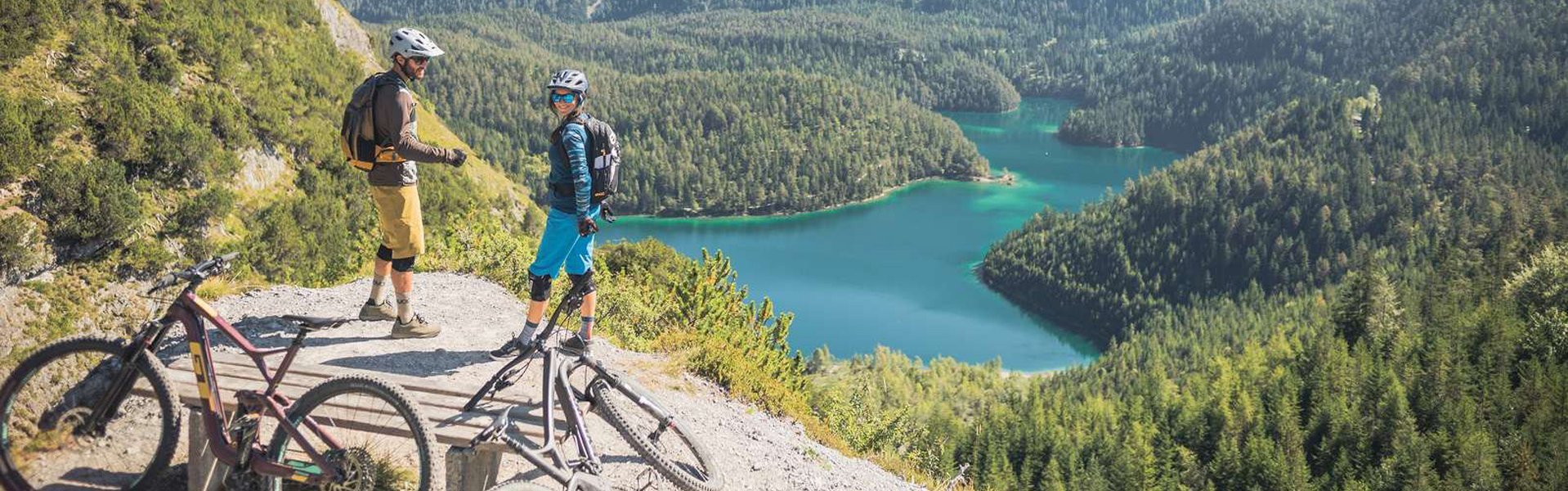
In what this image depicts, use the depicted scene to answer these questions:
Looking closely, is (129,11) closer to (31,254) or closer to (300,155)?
(300,155)

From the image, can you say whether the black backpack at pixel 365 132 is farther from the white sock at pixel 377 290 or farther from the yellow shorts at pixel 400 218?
the white sock at pixel 377 290

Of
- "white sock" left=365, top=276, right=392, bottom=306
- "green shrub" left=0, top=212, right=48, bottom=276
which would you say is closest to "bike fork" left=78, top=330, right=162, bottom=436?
"white sock" left=365, top=276, right=392, bottom=306

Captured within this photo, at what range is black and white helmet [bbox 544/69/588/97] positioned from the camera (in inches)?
422

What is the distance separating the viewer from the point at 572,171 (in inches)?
429

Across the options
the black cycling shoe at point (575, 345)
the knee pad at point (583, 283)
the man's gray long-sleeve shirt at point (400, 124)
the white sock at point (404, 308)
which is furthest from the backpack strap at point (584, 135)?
the white sock at point (404, 308)

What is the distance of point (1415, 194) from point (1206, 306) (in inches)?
1316

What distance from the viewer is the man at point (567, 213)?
10789 millimetres

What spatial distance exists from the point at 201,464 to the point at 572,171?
13.8 feet

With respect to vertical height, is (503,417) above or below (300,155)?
above

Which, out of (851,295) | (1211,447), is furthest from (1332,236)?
(1211,447)

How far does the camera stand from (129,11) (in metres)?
35.4

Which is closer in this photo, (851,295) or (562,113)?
(562,113)

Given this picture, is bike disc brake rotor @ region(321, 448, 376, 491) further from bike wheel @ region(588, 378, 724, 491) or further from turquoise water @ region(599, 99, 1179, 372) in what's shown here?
turquoise water @ region(599, 99, 1179, 372)

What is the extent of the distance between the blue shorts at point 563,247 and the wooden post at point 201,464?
12.7 ft
